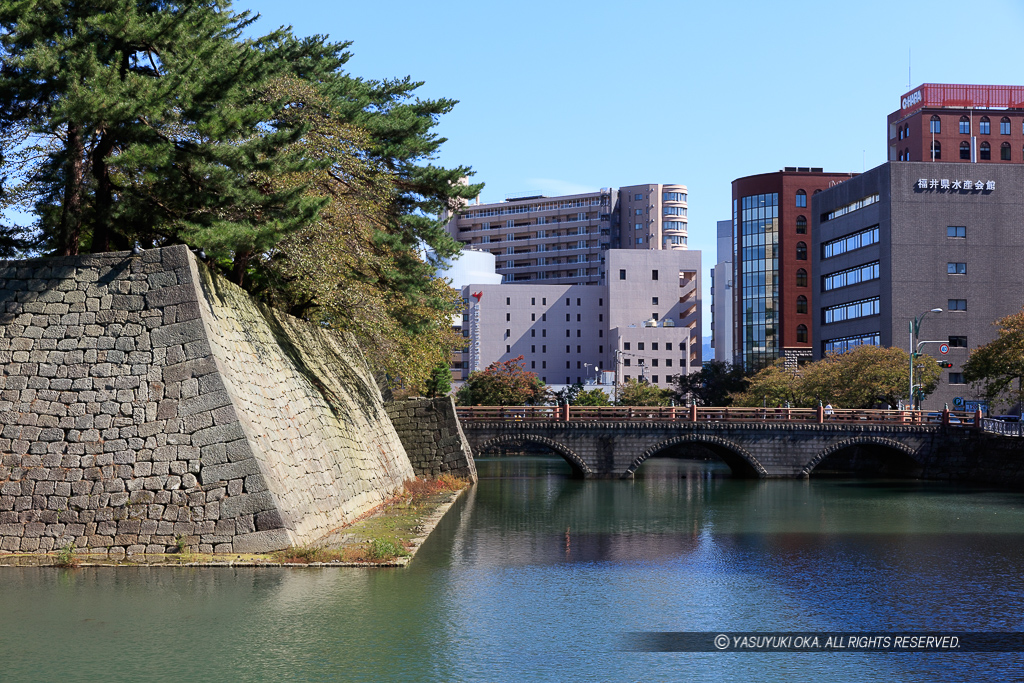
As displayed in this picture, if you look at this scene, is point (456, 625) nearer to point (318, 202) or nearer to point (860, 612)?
point (860, 612)

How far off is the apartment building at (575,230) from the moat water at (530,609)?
118495 mm

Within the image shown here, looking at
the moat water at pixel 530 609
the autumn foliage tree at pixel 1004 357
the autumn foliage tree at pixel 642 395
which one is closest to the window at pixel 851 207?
the autumn foliage tree at pixel 642 395

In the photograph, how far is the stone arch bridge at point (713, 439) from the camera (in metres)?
53.7

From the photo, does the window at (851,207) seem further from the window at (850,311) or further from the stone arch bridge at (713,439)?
the stone arch bridge at (713,439)

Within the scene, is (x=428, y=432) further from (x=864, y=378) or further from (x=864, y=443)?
(x=864, y=378)

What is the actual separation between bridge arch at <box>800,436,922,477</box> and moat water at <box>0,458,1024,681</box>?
27.6 metres

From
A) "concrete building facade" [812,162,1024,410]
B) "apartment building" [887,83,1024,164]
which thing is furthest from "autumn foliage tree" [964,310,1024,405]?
"apartment building" [887,83,1024,164]

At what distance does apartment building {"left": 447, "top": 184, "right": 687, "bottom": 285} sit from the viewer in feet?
471

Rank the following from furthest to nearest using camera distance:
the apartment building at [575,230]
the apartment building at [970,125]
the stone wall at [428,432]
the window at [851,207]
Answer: the apartment building at [575,230]
the apartment building at [970,125]
the window at [851,207]
the stone wall at [428,432]

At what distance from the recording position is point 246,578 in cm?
1661

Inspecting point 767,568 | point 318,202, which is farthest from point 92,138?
point 767,568

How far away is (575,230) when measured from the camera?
483ft

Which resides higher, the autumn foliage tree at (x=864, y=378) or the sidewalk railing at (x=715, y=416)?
the autumn foliage tree at (x=864, y=378)

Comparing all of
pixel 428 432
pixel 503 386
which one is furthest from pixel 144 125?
pixel 503 386
